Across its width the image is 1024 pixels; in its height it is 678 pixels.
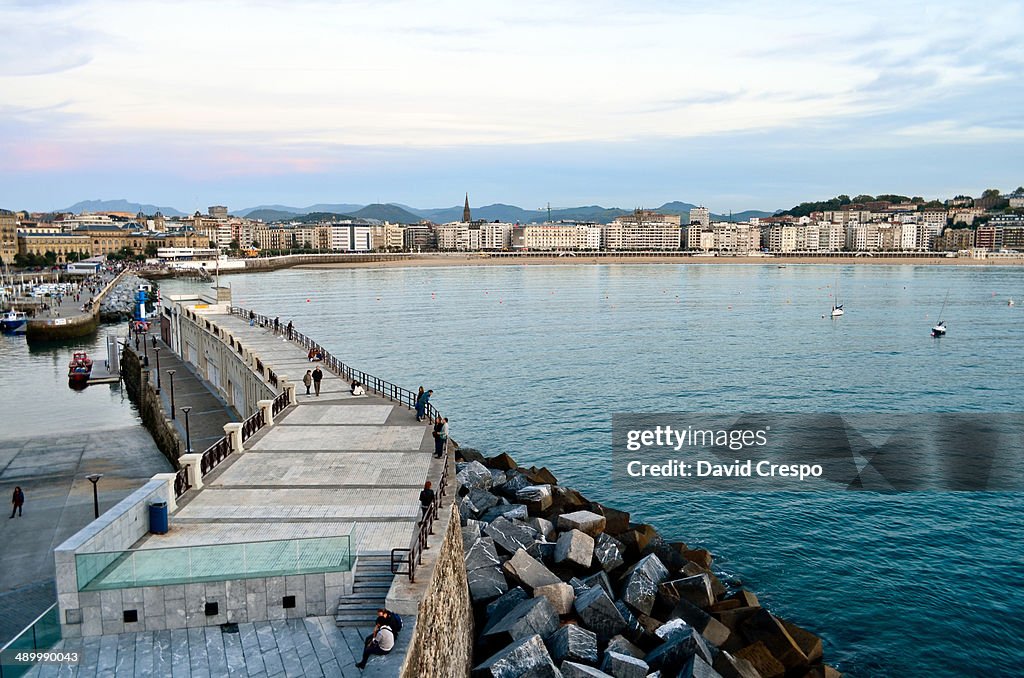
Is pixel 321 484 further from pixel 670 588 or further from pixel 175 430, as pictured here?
pixel 175 430

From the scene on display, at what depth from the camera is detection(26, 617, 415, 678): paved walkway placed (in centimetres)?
983

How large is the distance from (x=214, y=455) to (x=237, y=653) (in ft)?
27.7

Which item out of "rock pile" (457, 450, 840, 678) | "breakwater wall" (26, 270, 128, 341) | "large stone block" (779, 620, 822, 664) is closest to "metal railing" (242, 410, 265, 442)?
"rock pile" (457, 450, 840, 678)

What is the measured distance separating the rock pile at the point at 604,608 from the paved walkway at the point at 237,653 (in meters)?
3.43

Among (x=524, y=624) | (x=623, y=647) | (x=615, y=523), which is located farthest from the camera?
(x=615, y=523)

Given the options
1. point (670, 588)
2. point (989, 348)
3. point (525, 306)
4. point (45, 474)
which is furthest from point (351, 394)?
point (525, 306)

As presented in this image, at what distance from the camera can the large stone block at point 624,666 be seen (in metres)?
13.0

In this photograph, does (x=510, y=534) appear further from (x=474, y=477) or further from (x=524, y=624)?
(x=474, y=477)

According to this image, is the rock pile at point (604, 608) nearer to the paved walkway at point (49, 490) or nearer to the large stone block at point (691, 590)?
the large stone block at point (691, 590)

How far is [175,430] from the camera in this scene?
100 feet

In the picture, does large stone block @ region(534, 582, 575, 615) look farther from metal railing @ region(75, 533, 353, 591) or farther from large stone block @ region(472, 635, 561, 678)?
metal railing @ region(75, 533, 353, 591)

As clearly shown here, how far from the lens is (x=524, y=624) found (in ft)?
45.7

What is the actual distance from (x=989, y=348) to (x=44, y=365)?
67.4m

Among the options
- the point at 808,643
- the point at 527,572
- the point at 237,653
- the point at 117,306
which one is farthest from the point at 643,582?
the point at 117,306
